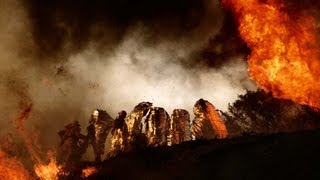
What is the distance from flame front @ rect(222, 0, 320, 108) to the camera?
1369 inches

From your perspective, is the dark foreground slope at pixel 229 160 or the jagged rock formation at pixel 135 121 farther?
the jagged rock formation at pixel 135 121

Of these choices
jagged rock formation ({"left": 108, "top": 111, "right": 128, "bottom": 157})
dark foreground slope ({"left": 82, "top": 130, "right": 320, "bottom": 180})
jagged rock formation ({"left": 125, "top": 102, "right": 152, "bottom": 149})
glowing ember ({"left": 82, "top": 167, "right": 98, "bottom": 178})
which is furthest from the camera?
jagged rock formation ({"left": 125, "top": 102, "right": 152, "bottom": 149})

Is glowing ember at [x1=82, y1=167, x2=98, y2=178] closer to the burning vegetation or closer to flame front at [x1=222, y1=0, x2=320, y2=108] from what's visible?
the burning vegetation

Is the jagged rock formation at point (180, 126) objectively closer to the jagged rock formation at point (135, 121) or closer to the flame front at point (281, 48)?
the jagged rock formation at point (135, 121)

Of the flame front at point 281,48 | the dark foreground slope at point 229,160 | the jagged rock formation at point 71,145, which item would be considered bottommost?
the dark foreground slope at point 229,160

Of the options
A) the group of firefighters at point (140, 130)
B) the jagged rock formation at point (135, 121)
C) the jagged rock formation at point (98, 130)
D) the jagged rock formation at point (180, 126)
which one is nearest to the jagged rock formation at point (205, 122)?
the group of firefighters at point (140, 130)

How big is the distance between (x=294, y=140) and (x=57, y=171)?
18026 millimetres

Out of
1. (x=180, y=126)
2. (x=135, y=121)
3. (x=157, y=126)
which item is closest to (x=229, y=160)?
(x=157, y=126)

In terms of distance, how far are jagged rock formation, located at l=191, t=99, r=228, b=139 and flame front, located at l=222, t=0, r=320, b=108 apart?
16.5 feet

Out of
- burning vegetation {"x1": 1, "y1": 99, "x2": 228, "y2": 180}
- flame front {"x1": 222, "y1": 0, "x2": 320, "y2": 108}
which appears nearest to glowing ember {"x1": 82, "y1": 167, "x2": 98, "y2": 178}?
burning vegetation {"x1": 1, "y1": 99, "x2": 228, "y2": 180}

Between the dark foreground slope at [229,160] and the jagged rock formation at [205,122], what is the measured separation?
3806 mm

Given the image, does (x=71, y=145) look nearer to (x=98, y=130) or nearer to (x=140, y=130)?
(x=98, y=130)

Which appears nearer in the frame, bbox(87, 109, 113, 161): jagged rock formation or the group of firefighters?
the group of firefighters

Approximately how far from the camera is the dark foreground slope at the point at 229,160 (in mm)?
21797
